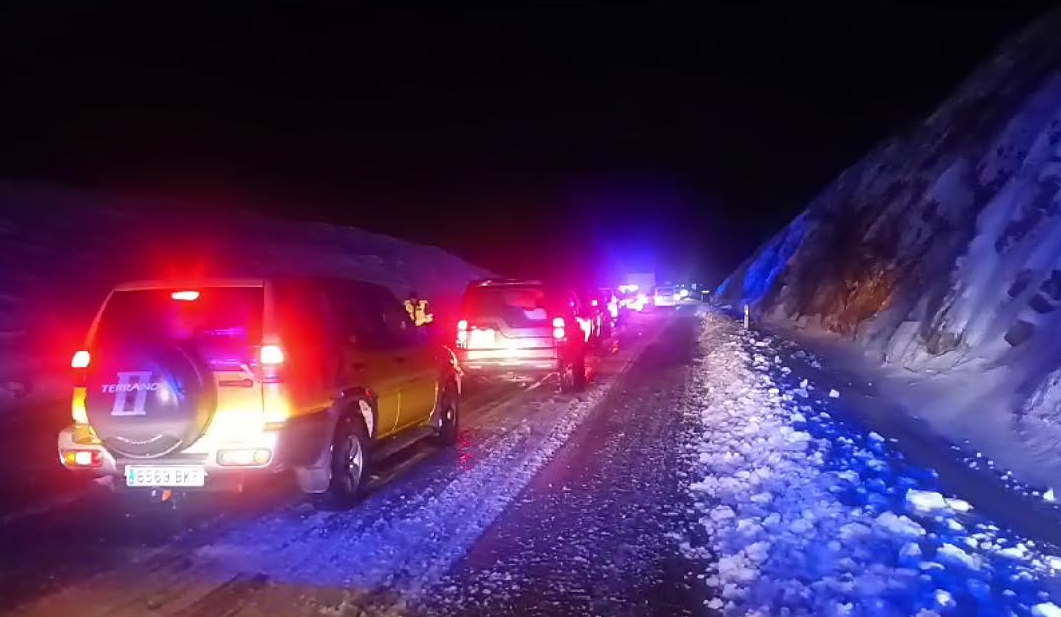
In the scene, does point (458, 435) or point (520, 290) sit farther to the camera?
point (520, 290)

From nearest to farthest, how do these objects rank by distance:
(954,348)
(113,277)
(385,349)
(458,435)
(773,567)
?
1. (773,567)
2. (385,349)
3. (458,435)
4. (954,348)
5. (113,277)

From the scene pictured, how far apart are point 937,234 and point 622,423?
11565 mm

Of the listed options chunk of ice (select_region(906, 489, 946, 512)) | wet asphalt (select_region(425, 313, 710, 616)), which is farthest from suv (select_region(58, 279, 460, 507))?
chunk of ice (select_region(906, 489, 946, 512))

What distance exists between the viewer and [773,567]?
19.6 ft

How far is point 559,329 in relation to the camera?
15961 millimetres

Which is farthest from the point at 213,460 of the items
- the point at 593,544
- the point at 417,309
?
the point at 417,309

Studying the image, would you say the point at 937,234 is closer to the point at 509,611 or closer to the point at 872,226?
the point at 872,226

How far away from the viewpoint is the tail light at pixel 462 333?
16000 millimetres

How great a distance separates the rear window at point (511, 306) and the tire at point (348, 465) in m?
7.84

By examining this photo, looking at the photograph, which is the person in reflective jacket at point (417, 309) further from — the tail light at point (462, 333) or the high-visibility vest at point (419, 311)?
the tail light at point (462, 333)

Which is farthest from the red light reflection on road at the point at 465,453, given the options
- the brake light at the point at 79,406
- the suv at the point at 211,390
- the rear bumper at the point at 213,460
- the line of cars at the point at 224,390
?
the brake light at the point at 79,406

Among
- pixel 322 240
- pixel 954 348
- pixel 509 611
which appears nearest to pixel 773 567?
pixel 509 611

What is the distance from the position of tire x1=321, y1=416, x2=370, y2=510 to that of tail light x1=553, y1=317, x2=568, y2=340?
7.84 meters

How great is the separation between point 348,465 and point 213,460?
1.35 m
